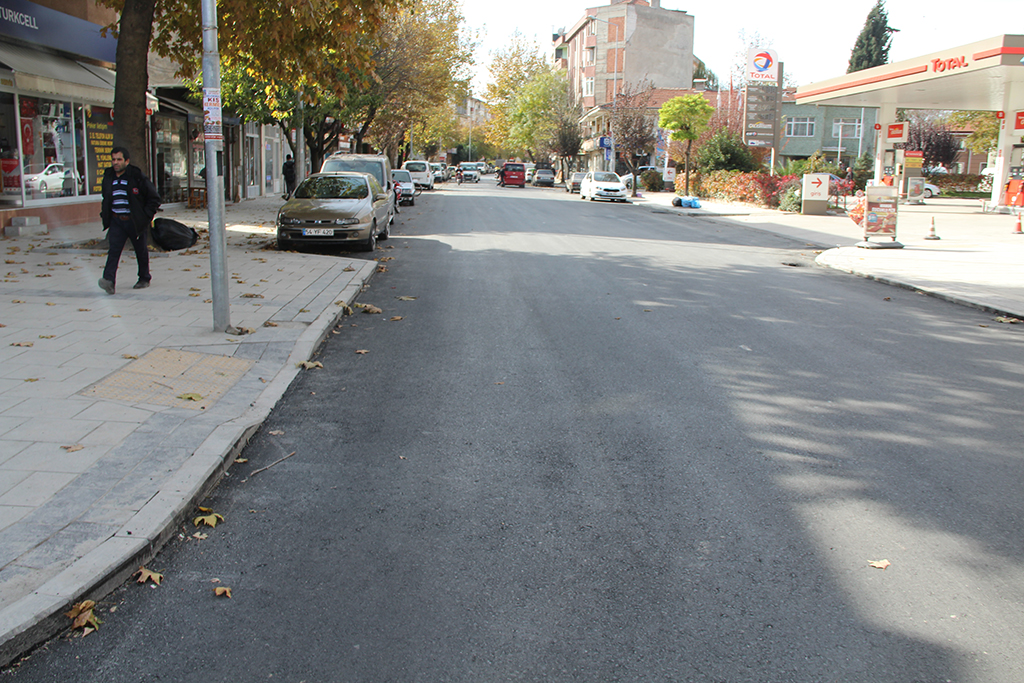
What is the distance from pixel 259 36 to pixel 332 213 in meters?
3.51

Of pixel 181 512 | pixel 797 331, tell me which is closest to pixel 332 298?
pixel 797 331

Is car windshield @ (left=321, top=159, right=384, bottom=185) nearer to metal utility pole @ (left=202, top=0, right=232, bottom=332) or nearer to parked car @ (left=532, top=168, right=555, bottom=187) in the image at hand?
metal utility pole @ (left=202, top=0, right=232, bottom=332)

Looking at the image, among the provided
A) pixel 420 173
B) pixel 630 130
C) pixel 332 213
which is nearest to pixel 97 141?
pixel 332 213

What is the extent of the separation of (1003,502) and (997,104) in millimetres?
37887

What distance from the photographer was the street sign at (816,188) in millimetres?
29453

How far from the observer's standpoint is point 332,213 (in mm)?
15188

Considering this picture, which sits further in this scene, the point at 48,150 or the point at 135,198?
the point at 48,150

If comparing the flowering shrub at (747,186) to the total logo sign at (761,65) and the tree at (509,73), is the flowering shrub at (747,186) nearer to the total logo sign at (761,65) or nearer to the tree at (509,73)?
the total logo sign at (761,65)

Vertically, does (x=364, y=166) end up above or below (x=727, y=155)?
below

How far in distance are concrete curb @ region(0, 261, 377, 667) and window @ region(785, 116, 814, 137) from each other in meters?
64.5

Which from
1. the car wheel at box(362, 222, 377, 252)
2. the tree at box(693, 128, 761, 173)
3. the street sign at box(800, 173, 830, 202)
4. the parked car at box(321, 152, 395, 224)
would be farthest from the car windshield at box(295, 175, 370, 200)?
the tree at box(693, 128, 761, 173)

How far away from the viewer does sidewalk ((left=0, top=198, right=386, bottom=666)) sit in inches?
138

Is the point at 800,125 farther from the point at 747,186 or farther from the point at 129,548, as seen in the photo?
the point at 129,548

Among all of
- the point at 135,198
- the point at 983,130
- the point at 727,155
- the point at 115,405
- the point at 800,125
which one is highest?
the point at 800,125
